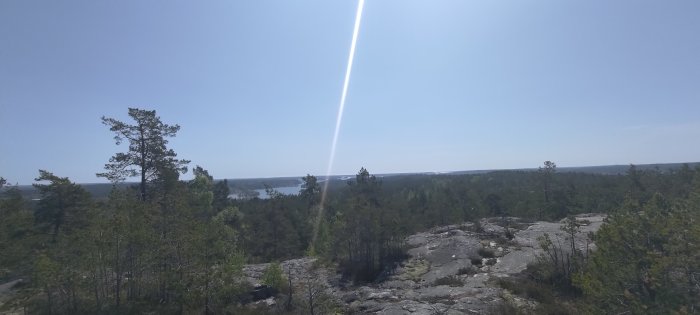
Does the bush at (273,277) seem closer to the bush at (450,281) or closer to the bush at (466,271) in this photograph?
the bush at (450,281)

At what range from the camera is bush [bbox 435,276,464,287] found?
21877mm

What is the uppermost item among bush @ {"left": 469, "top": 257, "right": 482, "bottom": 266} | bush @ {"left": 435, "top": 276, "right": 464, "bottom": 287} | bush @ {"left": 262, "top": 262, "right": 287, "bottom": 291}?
bush @ {"left": 262, "top": 262, "right": 287, "bottom": 291}

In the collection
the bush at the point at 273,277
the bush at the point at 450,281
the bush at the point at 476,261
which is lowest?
the bush at the point at 450,281

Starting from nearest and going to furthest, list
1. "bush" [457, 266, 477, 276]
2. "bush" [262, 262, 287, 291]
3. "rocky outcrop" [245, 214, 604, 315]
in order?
"rocky outcrop" [245, 214, 604, 315] < "bush" [262, 262, 287, 291] < "bush" [457, 266, 477, 276]

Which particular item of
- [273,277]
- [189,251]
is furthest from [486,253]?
[189,251]

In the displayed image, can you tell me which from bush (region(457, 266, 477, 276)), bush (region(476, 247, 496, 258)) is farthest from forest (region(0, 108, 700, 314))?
bush (region(476, 247, 496, 258))

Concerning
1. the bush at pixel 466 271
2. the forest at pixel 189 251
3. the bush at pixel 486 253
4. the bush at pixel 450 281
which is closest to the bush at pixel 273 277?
the forest at pixel 189 251

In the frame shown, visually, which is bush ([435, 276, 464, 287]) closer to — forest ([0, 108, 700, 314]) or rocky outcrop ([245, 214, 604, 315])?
rocky outcrop ([245, 214, 604, 315])

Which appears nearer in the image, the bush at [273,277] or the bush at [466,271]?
the bush at [273,277]

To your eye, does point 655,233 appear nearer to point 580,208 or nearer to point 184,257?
point 184,257

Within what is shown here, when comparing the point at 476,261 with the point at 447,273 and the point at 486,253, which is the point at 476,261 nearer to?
the point at 486,253

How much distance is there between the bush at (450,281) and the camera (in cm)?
2188

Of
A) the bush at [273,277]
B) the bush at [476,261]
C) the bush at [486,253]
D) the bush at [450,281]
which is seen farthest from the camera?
the bush at [486,253]

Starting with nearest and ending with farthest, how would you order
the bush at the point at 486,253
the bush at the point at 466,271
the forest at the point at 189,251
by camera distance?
1. the forest at the point at 189,251
2. the bush at the point at 466,271
3. the bush at the point at 486,253
